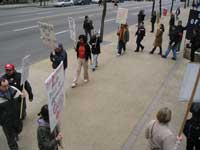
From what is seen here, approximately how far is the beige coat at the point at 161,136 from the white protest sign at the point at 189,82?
27.1 inches

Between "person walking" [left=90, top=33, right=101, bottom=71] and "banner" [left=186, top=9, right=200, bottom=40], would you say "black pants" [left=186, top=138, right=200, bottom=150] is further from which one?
"banner" [left=186, top=9, right=200, bottom=40]

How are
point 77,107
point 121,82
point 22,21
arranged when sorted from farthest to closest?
point 22,21 < point 121,82 < point 77,107

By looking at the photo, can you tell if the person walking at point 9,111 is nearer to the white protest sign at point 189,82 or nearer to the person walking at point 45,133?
the person walking at point 45,133

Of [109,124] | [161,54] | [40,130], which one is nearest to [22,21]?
[161,54]

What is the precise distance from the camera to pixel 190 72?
17.3 ft

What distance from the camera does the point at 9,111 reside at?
6090 millimetres

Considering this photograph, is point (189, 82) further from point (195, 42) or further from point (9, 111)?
point (195, 42)

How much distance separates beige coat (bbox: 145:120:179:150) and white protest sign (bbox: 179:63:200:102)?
2.25ft

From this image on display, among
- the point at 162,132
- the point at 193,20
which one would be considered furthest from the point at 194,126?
the point at 193,20

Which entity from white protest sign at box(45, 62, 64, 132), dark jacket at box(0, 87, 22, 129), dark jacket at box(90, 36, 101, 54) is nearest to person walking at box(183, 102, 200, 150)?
white protest sign at box(45, 62, 64, 132)

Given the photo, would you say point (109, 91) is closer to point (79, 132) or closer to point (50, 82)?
point (79, 132)

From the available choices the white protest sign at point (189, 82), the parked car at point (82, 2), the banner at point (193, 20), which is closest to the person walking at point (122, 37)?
the banner at point (193, 20)

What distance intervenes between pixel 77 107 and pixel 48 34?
82.1 inches

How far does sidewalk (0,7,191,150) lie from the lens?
7375mm
